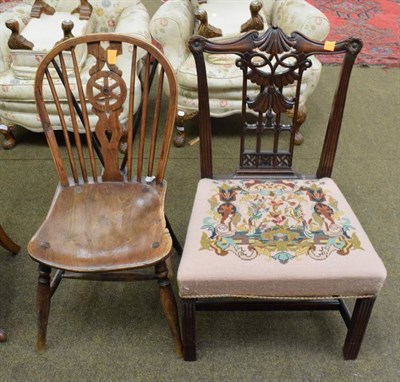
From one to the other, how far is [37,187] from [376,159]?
180 cm

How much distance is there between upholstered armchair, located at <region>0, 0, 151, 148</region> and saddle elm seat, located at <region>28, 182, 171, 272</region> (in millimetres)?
960

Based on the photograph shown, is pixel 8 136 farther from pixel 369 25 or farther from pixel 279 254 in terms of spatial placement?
pixel 369 25

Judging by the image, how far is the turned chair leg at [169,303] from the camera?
125 cm

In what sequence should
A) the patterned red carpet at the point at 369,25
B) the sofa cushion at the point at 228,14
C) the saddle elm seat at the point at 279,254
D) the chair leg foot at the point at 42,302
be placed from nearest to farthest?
the saddle elm seat at the point at 279,254 < the chair leg foot at the point at 42,302 < the sofa cushion at the point at 228,14 < the patterned red carpet at the point at 369,25

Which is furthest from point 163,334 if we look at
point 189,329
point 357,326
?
point 357,326

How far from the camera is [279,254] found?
1188mm

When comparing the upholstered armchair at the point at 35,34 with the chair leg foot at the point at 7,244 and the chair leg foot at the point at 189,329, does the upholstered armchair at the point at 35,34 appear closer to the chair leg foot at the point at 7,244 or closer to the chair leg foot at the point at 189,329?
Result: the chair leg foot at the point at 7,244

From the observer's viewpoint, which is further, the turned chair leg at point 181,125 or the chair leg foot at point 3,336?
the turned chair leg at point 181,125

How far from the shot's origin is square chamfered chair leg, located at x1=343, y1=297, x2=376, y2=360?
48.7 inches

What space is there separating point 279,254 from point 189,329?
37cm

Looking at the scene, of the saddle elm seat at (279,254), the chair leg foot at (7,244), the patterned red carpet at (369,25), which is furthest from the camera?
the patterned red carpet at (369,25)

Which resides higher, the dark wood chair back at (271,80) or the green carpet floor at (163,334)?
the dark wood chair back at (271,80)

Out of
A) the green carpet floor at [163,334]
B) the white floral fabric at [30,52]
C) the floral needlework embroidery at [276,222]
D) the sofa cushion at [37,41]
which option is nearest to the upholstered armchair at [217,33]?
the white floral fabric at [30,52]

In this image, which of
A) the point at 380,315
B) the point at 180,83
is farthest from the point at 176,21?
the point at 380,315
